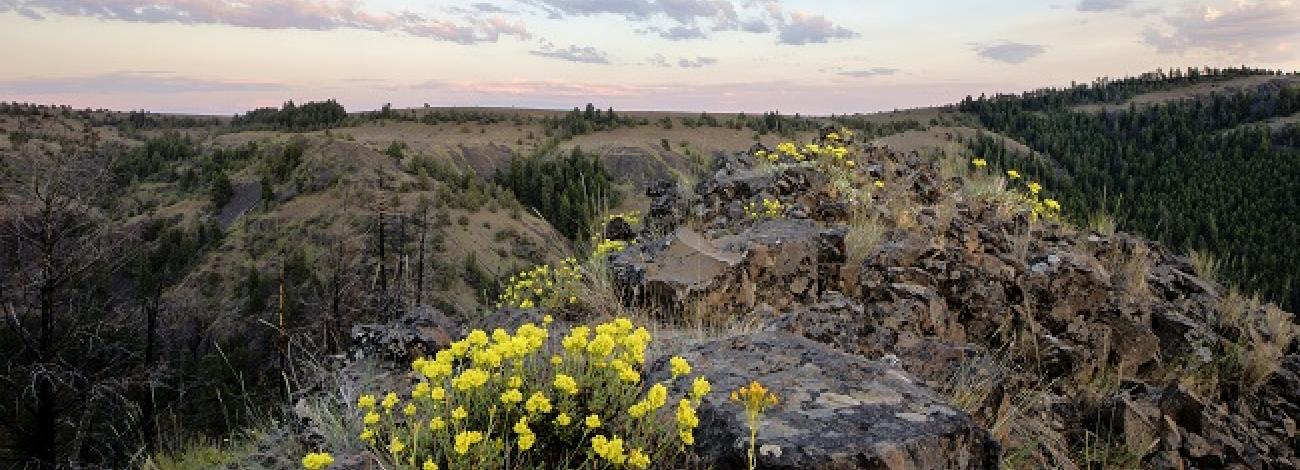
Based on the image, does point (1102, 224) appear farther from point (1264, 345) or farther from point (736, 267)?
point (736, 267)

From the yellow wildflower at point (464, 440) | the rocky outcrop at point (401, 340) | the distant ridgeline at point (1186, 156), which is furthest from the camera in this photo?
the distant ridgeline at point (1186, 156)

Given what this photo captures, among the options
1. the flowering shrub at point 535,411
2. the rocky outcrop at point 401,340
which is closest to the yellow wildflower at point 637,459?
the flowering shrub at point 535,411

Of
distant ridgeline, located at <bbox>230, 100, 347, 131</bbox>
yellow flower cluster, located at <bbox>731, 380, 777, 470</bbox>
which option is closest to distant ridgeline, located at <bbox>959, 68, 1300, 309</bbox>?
yellow flower cluster, located at <bbox>731, 380, 777, 470</bbox>

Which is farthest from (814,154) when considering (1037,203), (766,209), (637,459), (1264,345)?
(637,459)

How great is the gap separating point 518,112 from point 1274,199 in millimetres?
90166

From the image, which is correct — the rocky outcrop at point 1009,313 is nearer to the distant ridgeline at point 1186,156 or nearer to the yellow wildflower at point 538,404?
the yellow wildflower at point 538,404

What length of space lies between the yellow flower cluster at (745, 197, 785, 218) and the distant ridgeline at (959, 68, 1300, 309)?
50.7m

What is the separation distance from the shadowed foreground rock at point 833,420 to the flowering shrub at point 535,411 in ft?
0.57

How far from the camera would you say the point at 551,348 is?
13.3ft

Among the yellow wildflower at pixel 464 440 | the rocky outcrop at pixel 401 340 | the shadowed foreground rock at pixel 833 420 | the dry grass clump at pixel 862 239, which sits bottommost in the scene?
the rocky outcrop at pixel 401 340

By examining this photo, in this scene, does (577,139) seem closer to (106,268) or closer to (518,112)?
(518,112)

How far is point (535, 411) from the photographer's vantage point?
2.85 m

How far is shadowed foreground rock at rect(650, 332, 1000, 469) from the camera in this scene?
2.67 meters

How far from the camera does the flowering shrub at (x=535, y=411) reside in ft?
8.87
